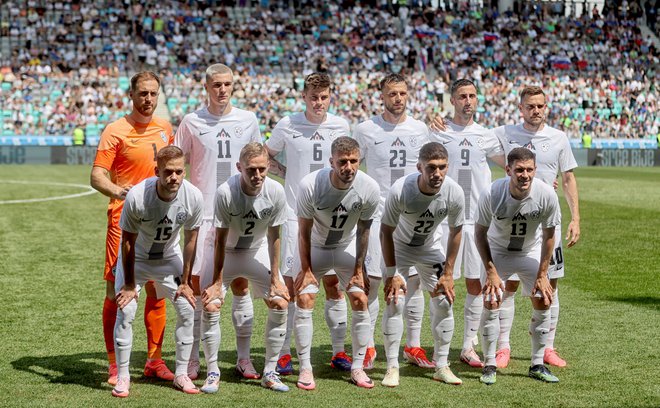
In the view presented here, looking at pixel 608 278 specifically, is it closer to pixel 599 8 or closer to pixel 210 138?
pixel 210 138

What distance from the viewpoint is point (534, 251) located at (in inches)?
322

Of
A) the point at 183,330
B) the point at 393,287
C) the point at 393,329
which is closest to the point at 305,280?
the point at 393,287

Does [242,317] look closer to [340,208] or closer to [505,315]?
[340,208]

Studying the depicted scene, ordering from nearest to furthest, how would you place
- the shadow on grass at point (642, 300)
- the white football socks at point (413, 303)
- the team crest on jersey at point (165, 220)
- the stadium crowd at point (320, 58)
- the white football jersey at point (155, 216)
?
1. the white football jersey at point (155, 216)
2. the team crest on jersey at point (165, 220)
3. the white football socks at point (413, 303)
4. the shadow on grass at point (642, 300)
5. the stadium crowd at point (320, 58)

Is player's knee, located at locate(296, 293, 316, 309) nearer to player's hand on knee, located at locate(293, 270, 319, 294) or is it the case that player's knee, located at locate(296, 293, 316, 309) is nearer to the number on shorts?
player's hand on knee, located at locate(293, 270, 319, 294)

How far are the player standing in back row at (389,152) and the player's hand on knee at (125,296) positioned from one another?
86.9 inches

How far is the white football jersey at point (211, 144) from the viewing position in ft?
27.1

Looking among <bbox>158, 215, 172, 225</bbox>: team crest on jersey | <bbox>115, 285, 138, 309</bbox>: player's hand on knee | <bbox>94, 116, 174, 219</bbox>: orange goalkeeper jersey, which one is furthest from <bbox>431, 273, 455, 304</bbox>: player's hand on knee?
<bbox>94, 116, 174, 219</bbox>: orange goalkeeper jersey

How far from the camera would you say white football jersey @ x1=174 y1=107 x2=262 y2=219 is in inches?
325

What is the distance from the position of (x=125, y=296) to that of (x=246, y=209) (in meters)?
1.21

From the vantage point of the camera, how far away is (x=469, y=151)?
8.81m

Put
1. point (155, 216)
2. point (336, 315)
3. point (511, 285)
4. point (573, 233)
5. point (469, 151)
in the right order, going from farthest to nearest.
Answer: point (469, 151)
point (573, 233)
point (511, 285)
point (336, 315)
point (155, 216)

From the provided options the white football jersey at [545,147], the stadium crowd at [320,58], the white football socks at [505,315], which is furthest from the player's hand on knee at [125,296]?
the stadium crowd at [320,58]

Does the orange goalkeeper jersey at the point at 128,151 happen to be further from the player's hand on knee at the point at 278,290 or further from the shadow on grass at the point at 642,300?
the shadow on grass at the point at 642,300
